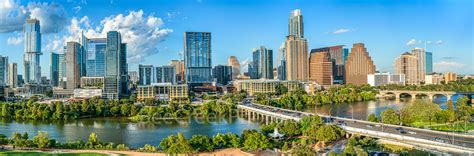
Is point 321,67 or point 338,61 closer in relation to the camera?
point 321,67

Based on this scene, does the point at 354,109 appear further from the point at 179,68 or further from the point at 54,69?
the point at 54,69

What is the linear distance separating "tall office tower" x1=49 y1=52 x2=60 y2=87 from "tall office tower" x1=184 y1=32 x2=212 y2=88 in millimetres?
31265

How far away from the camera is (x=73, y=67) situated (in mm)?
70562

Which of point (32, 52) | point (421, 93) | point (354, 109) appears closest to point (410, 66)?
point (421, 93)

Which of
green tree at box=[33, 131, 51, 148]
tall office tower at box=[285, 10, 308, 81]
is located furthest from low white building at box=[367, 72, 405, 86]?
green tree at box=[33, 131, 51, 148]

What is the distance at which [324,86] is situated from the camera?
7512cm

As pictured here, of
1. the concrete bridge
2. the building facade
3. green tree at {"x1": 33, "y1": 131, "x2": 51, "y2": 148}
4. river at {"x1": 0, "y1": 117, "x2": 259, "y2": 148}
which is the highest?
the building facade

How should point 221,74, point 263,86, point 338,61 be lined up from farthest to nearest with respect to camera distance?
point 221,74
point 338,61
point 263,86

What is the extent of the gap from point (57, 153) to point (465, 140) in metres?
17.1

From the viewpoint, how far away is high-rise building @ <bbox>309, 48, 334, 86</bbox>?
7631 cm

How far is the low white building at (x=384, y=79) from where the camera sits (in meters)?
77.6

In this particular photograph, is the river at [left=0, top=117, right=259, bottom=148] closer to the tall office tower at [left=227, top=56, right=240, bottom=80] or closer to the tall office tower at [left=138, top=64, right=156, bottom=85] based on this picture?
the tall office tower at [left=138, top=64, right=156, bottom=85]

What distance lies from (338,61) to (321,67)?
44.6ft

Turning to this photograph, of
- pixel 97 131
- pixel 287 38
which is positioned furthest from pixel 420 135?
pixel 287 38
